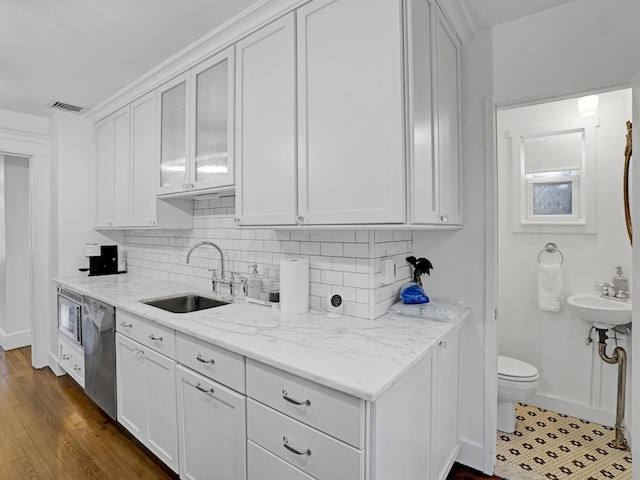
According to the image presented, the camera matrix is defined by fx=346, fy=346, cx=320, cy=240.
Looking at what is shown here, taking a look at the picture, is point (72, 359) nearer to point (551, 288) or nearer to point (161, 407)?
point (161, 407)

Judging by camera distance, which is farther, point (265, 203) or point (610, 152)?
point (610, 152)

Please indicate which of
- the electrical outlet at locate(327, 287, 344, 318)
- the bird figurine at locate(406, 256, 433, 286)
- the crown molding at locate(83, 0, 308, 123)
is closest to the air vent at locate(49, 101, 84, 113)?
the crown molding at locate(83, 0, 308, 123)

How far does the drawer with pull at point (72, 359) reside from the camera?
277 centimetres

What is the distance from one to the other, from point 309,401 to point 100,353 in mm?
1988

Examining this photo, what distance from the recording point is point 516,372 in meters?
2.39

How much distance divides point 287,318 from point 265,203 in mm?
622

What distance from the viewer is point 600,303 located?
2.44 metres

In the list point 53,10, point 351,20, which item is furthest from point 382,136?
point 53,10

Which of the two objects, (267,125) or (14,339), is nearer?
(267,125)

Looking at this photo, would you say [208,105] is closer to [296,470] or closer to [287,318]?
[287,318]

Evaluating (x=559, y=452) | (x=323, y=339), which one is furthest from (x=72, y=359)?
(x=559, y=452)

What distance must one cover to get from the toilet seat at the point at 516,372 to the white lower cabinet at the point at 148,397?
2052 mm

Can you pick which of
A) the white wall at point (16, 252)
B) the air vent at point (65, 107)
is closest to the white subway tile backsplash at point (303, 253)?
the air vent at point (65, 107)

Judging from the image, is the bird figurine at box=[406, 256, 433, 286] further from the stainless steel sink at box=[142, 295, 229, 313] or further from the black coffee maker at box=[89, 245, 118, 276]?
the black coffee maker at box=[89, 245, 118, 276]
